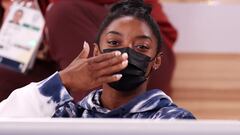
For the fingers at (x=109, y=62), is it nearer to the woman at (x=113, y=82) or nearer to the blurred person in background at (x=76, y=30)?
the woman at (x=113, y=82)

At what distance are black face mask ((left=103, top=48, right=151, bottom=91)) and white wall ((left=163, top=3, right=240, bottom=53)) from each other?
724 millimetres

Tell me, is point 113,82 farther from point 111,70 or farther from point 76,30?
point 76,30

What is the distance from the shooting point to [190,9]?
1546mm

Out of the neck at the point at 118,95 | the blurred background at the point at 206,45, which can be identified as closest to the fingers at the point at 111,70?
the neck at the point at 118,95

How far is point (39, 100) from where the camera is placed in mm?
775

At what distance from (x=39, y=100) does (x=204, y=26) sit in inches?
34.1

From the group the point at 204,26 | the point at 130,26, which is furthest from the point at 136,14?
the point at 204,26

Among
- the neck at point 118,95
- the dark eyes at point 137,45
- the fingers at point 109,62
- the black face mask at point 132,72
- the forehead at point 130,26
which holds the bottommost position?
the neck at point 118,95

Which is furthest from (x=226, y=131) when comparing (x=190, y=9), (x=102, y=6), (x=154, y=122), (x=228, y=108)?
(x=190, y=9)

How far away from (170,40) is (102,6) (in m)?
0.20

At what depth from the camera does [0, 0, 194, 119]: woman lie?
739 millimetres

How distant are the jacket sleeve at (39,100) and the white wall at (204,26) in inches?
31.7

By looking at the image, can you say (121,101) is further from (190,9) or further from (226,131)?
(190,9)

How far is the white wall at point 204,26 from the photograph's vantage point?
1535 mm
